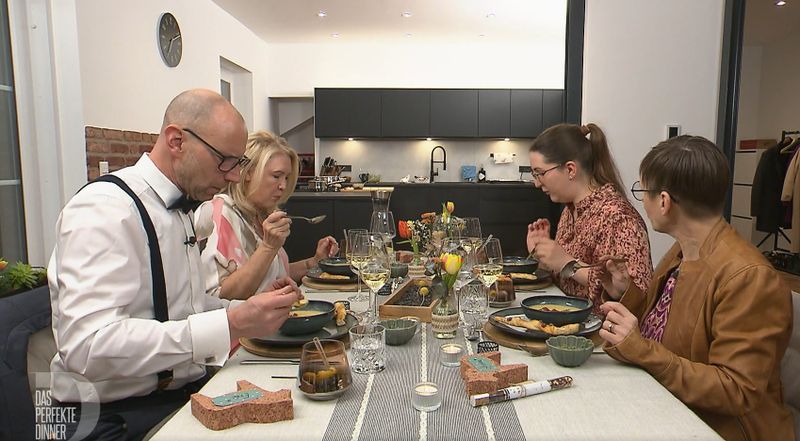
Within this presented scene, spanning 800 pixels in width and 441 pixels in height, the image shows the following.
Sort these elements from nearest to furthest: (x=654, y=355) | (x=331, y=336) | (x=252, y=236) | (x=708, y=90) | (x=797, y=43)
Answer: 1. (x=654, y=355)
2. (x=331, y=336)
3. (x=252, y=236)
4. (x=708, y=90)
5. (x=797, y=43)

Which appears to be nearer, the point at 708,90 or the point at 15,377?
the point at 15,377

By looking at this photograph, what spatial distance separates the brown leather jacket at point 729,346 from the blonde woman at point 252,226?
3.94 ft

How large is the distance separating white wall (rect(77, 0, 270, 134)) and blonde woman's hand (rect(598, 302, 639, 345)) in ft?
11.2

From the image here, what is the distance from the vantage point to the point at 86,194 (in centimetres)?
138

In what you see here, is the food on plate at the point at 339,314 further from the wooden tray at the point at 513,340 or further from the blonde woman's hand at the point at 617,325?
the blonde woman's hand at the point at 617,325

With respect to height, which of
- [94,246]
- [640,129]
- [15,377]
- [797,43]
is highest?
[797,43]

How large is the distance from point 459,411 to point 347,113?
665 centimetres

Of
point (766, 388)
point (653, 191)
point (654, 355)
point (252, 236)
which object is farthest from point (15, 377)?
point (766, 388)

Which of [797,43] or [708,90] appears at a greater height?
[797,43]

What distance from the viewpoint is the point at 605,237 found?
2.21 metres

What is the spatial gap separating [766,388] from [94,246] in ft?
5.28

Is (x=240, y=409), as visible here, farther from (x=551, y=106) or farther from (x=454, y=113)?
(x=551, y=106)

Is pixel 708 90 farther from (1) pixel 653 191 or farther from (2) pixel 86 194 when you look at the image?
(2) pixel 86 194

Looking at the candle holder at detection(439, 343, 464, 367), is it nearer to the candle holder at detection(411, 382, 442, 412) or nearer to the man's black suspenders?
the candle holder at detection(411, 382, 442, 412)
